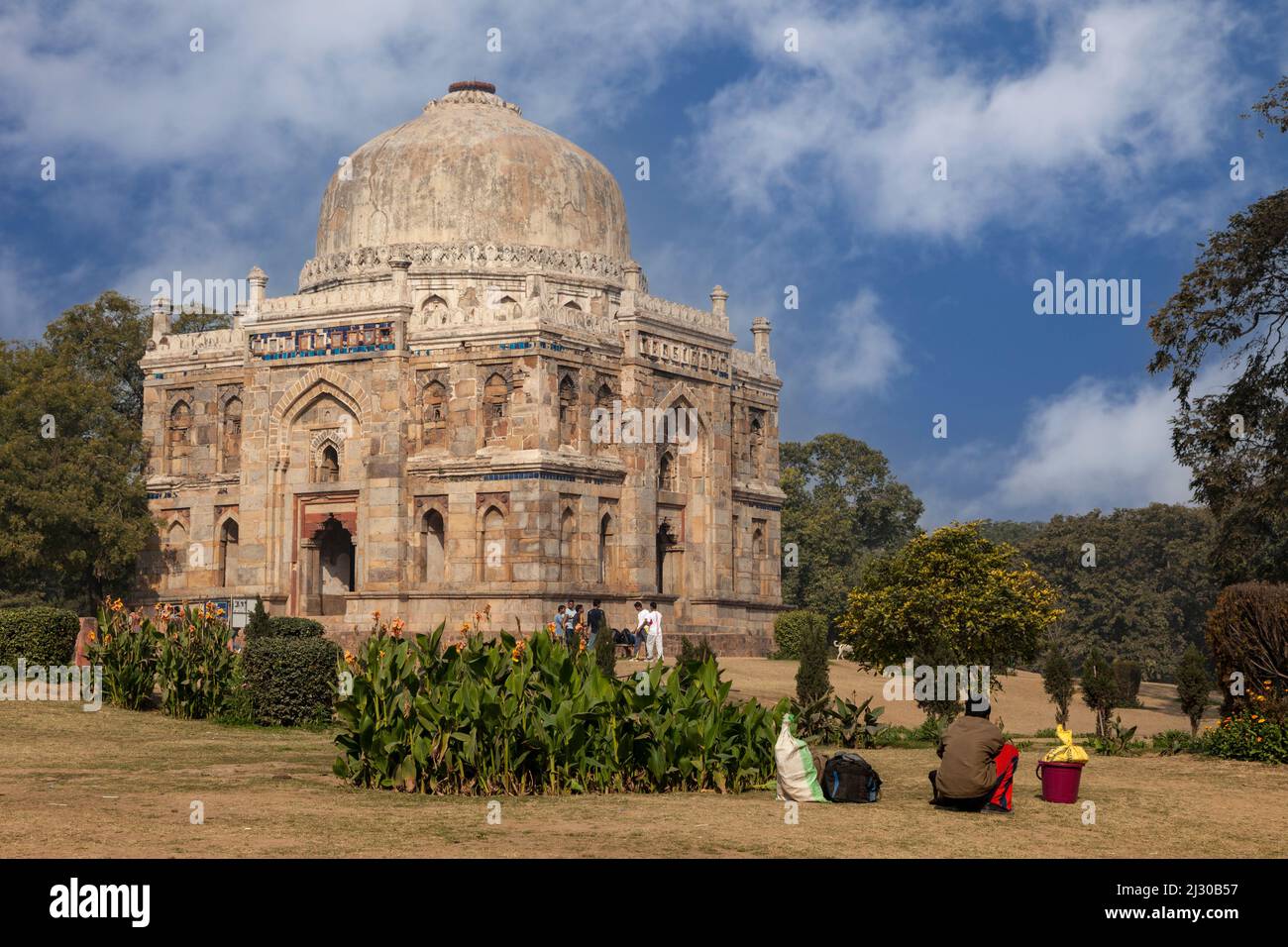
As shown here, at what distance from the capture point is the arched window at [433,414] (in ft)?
147

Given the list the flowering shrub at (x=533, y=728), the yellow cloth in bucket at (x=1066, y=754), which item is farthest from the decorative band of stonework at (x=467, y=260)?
the yellow cloth in bucket at (x=1066, y=754)

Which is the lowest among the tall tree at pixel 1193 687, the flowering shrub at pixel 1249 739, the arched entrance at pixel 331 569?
the flowering shrub at pixel 1249 739

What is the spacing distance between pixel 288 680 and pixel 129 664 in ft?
9.31

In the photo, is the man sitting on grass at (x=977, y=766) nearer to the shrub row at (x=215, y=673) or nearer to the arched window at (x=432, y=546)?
the shrub row at (x=215, y=673)

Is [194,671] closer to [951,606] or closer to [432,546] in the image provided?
Answer: [951,606]

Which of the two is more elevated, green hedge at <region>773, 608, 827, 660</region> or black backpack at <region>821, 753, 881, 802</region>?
green hedge at <region>773, 608, 827, 660</region>

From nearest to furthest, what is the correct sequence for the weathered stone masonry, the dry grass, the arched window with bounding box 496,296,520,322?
the dry grass, the weathered stone masonry, the arched window with bounding box 496,296,520,322

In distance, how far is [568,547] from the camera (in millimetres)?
43531

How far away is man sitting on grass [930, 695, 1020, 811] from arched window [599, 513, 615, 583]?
27.7 m

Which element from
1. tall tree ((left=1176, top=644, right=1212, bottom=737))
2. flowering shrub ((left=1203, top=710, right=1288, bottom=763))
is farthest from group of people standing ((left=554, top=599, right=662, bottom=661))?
flowering shrub ((left=1203, top=710, right=1288, bottom=763))

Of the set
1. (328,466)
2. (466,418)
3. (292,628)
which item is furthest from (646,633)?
(328,466)

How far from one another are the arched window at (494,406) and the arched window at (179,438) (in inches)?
396

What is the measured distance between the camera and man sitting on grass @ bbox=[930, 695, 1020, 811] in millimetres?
17141

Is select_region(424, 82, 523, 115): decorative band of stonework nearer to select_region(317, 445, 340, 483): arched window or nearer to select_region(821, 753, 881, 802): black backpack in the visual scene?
select_region(317, 445, 340, 483): arched window
